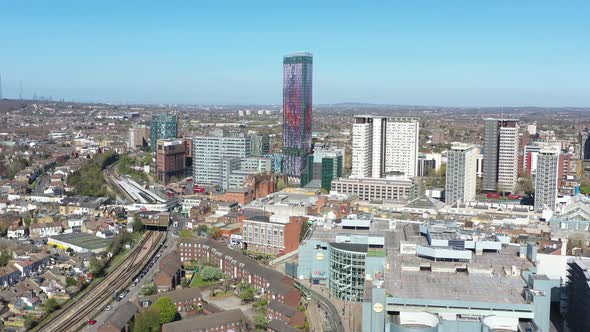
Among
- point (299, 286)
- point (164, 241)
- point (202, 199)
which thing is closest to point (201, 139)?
point (202, 199)

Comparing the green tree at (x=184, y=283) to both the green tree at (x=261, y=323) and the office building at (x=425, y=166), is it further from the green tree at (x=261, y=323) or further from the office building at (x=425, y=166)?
the office building at (x=425, y=166)

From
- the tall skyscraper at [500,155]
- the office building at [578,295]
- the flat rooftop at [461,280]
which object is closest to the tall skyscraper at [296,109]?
the tall skyscraper at [500,155]

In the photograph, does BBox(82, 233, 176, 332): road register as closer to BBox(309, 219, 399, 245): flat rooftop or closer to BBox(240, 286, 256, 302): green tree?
BBox(240, 286, 256, 302): green tree

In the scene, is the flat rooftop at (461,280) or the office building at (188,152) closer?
the flat rooftop at (461,280)

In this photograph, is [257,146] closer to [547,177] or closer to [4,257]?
[547,177]

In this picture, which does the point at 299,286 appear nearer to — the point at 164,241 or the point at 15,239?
the point at 164,241

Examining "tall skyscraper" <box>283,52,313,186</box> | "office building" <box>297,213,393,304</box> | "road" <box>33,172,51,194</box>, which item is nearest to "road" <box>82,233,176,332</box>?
"office building" <box>297,213,393,304</box>
